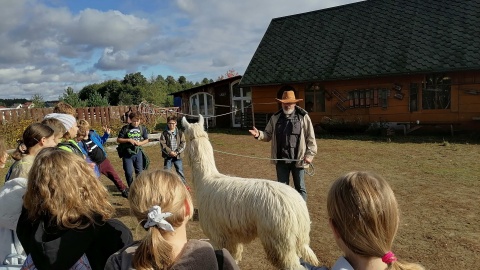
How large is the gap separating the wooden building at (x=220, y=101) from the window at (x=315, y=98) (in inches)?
163

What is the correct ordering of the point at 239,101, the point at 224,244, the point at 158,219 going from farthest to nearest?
the point at 239,101, the point at 224,244, the point at 158,219

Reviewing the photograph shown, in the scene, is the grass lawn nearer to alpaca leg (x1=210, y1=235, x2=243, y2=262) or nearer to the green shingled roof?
alpaca leg (x1=210, y1=235, x2=243, y2=262)

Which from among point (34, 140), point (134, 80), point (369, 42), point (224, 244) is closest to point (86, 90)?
point (134, 80)

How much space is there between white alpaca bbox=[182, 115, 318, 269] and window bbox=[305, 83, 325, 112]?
13180mm

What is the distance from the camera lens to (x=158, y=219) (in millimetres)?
1528

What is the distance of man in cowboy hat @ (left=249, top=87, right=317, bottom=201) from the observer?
15.5ft

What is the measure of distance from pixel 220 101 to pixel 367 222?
20.3 meters

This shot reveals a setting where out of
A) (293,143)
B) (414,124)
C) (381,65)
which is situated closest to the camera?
(293,143)

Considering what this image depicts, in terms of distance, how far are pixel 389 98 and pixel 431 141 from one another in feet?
10.0

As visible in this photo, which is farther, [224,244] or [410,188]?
[410,188]

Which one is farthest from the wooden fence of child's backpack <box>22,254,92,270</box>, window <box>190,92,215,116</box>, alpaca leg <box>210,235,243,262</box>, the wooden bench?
child's backpack <box>22,254,92,270</box>

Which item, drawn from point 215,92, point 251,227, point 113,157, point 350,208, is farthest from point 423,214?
point 215,92

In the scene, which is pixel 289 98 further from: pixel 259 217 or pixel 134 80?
pixel 134 80

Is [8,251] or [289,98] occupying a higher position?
[289,98]
